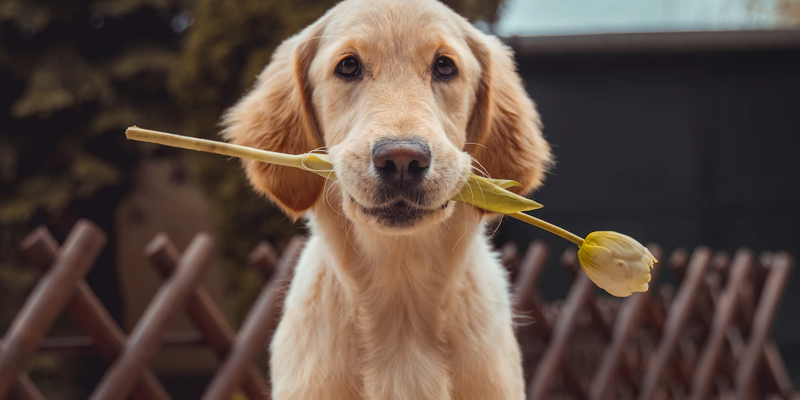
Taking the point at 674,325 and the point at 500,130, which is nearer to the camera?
the point at 500,130

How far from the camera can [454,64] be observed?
212cm

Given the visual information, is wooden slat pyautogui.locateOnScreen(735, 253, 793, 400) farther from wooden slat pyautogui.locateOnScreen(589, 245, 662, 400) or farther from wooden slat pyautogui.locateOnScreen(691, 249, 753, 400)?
wooden slat pyautogui.locateOnScreen(589, 245, 662, 400)

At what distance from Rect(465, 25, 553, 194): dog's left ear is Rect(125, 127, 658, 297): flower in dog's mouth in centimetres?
56

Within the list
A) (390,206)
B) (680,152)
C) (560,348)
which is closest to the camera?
(390,206)

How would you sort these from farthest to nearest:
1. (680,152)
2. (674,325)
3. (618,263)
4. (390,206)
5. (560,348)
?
(680,152) < (674,325) < (560,348) < (390,206) < (618,263)

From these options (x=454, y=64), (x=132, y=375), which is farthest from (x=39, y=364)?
(x=454, y=64)

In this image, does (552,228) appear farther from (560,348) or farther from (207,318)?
(560,348)

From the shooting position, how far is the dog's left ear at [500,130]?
93.5 inches

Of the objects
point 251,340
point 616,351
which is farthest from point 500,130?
point 616,351

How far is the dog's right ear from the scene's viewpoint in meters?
2.27

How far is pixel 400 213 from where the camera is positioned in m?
1.83

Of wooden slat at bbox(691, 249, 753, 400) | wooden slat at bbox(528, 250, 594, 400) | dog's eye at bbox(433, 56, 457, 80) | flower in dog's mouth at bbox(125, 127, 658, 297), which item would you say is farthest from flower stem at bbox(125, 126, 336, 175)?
wooden slat at bbox(691, 249, 753, 400)

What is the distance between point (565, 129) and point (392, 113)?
6141mm

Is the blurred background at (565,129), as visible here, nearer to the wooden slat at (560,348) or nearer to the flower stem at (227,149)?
the wooden slat at (560,348)
